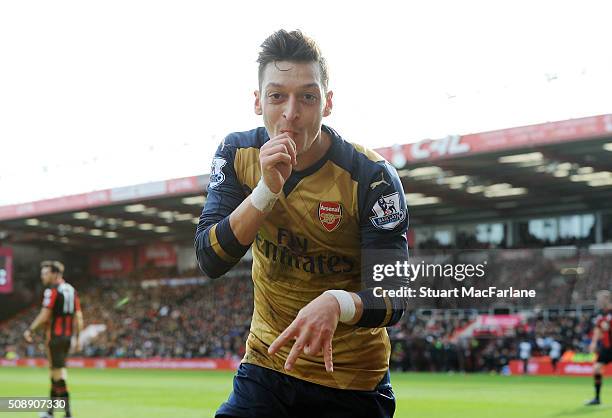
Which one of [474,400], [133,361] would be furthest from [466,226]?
[474,400]

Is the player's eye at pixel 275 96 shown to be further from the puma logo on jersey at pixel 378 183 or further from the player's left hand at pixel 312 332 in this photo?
the player's left hand at pixel 312 332

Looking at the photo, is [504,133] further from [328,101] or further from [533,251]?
[328,101]

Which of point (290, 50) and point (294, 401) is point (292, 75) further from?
point (294, 401)

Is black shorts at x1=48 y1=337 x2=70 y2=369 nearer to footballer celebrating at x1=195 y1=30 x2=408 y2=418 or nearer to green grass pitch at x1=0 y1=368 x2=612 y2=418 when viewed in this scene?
green grass pitch at x1=0 y1=368 x2=612 y2=418

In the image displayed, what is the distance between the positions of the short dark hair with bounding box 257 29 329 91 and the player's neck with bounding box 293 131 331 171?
0.89 ft

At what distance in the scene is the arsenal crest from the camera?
346cm

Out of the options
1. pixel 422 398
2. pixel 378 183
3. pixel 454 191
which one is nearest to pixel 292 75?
pixel 378 183

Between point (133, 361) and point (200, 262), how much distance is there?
1449 inches

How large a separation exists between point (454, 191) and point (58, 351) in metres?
22.9

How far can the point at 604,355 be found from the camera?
14.8 meters

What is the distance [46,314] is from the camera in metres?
12.1

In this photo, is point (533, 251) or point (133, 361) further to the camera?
point (133, 361)

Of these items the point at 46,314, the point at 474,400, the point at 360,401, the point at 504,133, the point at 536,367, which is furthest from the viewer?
the point at 536,367

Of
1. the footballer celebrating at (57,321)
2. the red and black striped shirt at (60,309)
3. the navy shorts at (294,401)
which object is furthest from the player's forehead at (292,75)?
the red and black striped shirt at (60,309)
